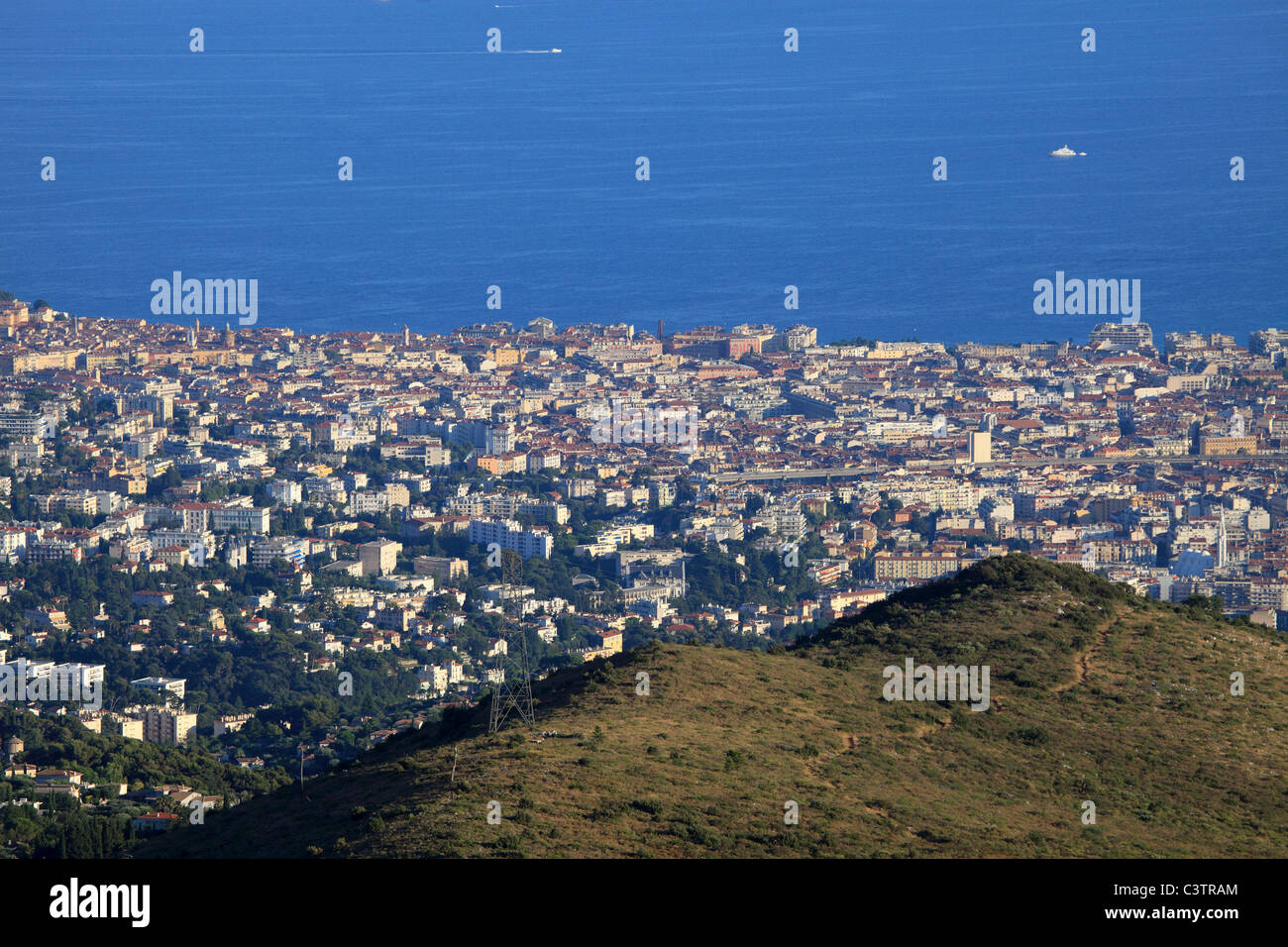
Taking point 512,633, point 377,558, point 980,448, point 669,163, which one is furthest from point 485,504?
point 669,163

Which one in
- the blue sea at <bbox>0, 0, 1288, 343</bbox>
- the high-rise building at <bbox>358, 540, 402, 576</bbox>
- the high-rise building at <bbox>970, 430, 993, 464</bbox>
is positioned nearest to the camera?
the high-rise building at <bbox>358, 540, 402, 576</bbox>

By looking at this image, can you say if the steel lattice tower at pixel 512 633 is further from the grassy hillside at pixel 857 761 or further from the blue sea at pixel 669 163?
the blue sea at pixel 669 163

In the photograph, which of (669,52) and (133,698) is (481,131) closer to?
(669,52)

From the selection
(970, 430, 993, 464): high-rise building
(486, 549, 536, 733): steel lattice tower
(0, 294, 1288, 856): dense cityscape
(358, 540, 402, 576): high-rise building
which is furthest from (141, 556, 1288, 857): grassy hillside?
(970, 430, 993, 464): high-rise building

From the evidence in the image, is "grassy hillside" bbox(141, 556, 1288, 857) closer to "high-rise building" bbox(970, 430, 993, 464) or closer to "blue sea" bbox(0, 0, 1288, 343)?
"high-rise building" bbox(970, 430, 993, 464)

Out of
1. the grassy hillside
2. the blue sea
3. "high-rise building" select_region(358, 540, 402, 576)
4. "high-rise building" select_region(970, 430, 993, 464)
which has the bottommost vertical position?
the grassy hillside

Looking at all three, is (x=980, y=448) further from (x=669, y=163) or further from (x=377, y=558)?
(x=669, y=163)

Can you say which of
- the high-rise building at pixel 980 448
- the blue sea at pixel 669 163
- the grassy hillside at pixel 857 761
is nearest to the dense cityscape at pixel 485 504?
the high-rise building at pixel 980 448
